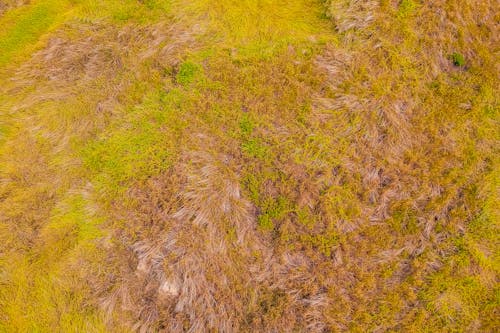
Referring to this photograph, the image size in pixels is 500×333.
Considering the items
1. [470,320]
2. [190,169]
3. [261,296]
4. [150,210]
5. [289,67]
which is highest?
[289,67]

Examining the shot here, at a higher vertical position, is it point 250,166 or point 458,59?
point 458,59

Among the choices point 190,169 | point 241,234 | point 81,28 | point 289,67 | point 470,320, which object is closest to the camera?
point 470,320

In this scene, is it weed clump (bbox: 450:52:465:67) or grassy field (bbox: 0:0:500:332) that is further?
weed clump (bbox: 450:52:465:67)

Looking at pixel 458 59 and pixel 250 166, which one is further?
pixel 458 59

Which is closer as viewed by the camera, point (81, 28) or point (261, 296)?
point (261, 296)

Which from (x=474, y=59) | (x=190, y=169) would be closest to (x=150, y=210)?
(x=190, y=169)

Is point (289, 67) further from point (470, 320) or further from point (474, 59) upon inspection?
point (470, 320)

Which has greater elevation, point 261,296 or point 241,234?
point 241,234

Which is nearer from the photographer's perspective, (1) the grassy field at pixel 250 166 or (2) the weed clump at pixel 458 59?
(1) the grassy field at pixel 250 166
